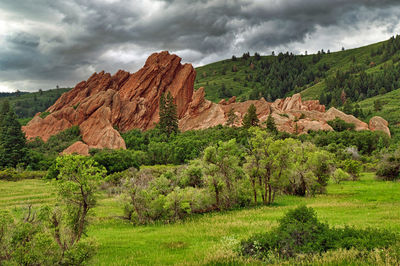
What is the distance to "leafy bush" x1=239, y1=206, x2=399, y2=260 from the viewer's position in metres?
10.9

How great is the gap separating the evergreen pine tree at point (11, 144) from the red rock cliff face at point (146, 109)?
22.9 m

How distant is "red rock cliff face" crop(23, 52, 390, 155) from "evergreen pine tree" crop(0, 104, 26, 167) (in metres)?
22.9

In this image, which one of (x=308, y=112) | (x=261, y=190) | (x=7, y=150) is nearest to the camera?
(x=261, y=190)

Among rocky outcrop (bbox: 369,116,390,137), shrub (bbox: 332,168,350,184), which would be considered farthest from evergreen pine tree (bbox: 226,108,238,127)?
shrub (bbox: 332,168,350,184)

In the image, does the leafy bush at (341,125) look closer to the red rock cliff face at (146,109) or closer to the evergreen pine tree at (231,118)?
the red rock cliff face at (146,109)

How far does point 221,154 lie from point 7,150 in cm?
7877

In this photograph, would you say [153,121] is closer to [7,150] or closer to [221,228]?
[7,150]

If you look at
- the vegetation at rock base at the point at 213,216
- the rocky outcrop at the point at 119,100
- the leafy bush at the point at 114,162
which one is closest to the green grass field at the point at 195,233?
the vegetation at rock base at the point at 213,216

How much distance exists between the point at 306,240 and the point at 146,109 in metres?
122

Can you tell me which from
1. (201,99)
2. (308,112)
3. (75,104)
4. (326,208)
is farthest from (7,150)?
(308,112)

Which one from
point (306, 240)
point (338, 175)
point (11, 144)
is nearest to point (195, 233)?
point (306, 240)

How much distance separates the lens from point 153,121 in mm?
127438

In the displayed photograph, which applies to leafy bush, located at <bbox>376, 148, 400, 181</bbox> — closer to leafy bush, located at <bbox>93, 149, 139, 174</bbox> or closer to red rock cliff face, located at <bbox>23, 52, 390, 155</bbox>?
leafy bush, located at <bbox>93, 149, 139, 174</bbox>

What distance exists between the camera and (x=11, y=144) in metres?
81.1
